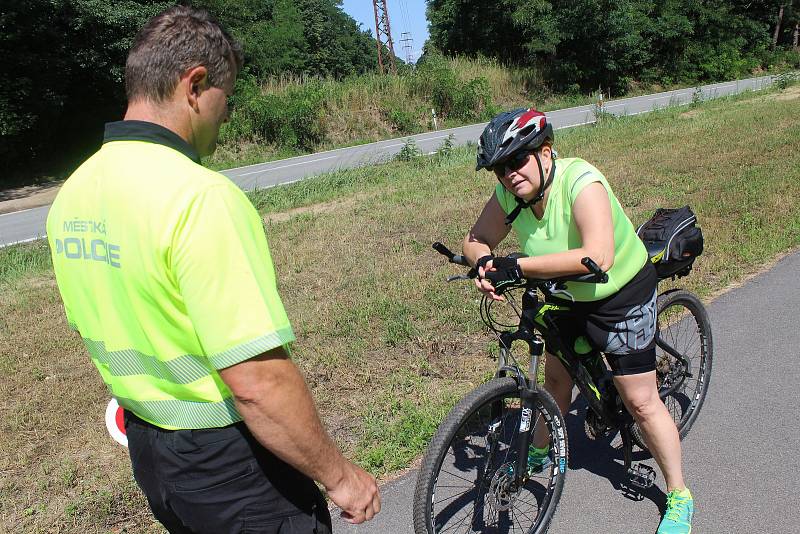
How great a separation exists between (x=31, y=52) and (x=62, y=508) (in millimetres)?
21419

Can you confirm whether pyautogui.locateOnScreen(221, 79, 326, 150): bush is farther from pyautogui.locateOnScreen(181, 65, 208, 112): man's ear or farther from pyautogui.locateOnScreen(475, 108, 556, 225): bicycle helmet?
pyautogui.locateOnScreen(181, 65, 208, 112): man's ear

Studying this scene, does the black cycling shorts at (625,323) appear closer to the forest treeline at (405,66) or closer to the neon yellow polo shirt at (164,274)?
the neon yellow polo shirt at (164,274)

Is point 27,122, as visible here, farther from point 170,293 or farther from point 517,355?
point 170,293

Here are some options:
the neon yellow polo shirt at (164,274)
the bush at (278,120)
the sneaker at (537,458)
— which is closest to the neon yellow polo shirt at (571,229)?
the sneaker at (537,458)

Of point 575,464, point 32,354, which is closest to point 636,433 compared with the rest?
point 575,464

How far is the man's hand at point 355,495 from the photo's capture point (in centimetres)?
174

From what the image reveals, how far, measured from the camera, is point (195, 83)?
1646 mm

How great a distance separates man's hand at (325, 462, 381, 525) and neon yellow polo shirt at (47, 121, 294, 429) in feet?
1.15

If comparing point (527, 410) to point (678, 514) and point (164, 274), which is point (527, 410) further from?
point (164, 274)

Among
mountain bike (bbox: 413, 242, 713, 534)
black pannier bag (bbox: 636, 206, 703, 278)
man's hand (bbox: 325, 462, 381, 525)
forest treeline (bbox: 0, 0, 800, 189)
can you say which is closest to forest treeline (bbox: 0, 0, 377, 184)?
forest treeline (bbox: 0, 0, 800, 189)

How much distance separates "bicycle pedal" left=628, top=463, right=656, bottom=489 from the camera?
3.20 metres

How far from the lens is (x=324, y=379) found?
4.67 metres

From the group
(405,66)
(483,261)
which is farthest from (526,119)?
(405,66)

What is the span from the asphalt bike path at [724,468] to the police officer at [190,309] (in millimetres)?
1630
